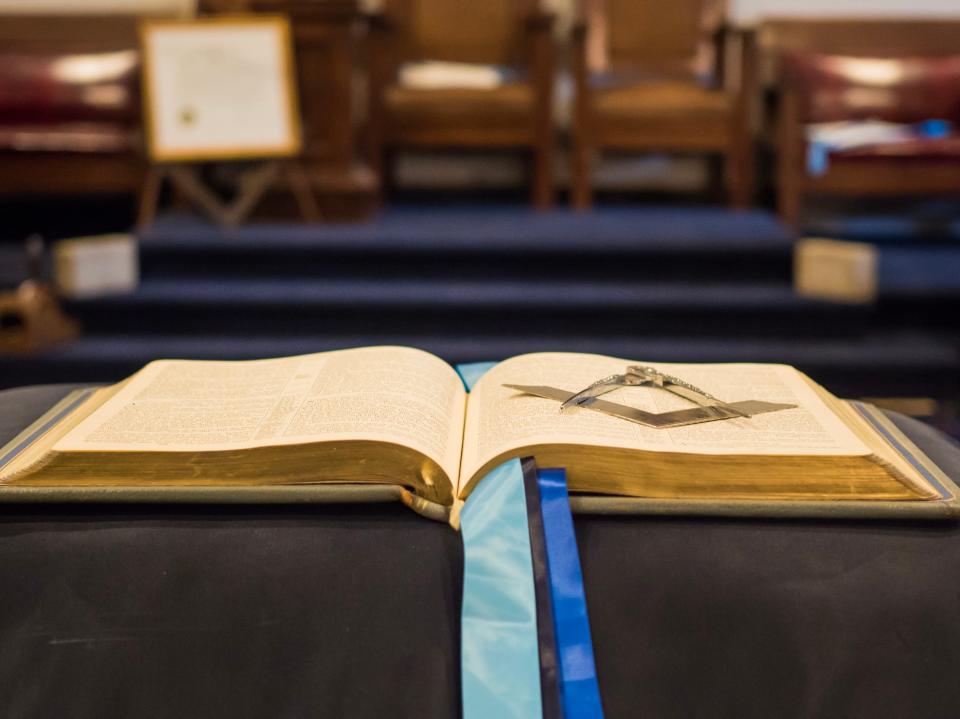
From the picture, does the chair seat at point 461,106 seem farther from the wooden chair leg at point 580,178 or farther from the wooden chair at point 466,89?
the wooden chair leg at point 580,178

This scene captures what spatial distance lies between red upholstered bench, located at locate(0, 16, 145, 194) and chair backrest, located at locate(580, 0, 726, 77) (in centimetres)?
184

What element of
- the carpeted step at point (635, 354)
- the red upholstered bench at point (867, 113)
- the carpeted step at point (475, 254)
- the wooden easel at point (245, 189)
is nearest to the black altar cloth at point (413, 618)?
the carpeted step at point (635, 354)

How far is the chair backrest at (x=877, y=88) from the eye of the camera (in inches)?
149

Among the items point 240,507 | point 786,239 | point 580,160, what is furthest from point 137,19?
point 240,507

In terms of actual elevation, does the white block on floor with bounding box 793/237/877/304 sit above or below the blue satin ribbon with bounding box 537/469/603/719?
below

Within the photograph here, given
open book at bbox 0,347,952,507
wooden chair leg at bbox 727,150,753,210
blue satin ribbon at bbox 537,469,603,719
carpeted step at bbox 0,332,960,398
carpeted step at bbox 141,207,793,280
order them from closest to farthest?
blue satin ribbon at bbox 537,469,603,719, open book at bbox 0,347,952,507, carpeted step at bbox 0,332,960,398, carpeted step at bbox 141,207,793,280, wooden chair leg at bbox 727,150,753,210

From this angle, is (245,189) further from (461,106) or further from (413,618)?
(413,618)

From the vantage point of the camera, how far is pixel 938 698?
0.75 m

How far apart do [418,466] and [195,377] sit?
1.14 ft

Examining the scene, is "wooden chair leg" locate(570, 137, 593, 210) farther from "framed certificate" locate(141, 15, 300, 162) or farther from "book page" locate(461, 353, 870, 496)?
"book page" locate(461, 353, 870, 496)

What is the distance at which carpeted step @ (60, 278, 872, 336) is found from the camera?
9.29 ft

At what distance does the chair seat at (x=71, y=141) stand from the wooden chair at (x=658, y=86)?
5.43 feet

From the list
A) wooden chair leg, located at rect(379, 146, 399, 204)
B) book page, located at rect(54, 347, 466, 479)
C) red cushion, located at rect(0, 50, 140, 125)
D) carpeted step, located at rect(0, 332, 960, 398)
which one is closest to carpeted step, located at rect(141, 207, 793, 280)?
carpeted step, located at rect(0, 332, 960, 398)

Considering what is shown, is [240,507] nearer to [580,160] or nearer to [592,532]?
[592,532]
